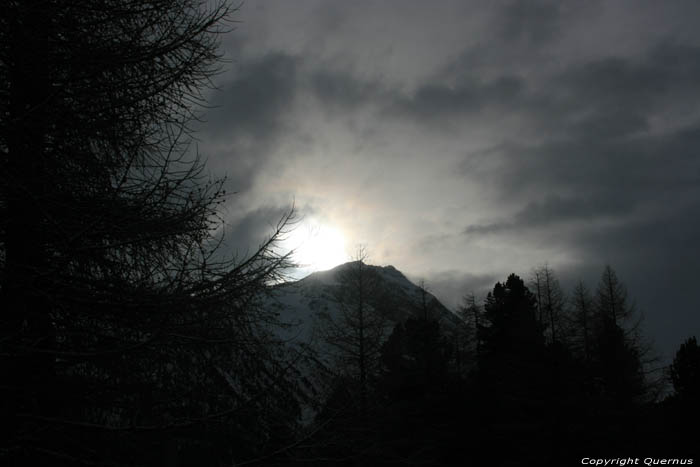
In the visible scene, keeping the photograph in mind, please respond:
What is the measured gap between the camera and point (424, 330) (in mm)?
23781

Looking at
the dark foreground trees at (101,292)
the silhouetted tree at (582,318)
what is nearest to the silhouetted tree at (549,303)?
the silhouetted tree at (582,318)

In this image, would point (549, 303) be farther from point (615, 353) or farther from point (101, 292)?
point (101, 292)

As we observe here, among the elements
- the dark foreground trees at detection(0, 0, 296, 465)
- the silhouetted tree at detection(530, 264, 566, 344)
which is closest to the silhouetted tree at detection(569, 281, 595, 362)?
the silhouetted tree at detection(530, 264, 566, 344)

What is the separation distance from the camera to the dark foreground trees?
2963 millimetres

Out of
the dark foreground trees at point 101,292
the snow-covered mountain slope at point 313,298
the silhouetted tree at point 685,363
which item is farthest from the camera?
the silhouetted tree at point 685,363

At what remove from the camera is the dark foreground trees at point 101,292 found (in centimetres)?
296

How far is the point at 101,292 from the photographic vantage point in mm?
3236

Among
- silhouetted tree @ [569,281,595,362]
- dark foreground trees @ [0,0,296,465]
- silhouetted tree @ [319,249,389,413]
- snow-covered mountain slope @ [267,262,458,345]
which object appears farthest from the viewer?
silhouetted tree @ [569,281,595,362]

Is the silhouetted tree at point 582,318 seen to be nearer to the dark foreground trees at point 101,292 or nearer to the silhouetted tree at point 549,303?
the silhouetted tree at point 549,303

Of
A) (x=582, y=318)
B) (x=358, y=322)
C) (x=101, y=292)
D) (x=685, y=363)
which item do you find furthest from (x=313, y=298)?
(x=582, y=318)

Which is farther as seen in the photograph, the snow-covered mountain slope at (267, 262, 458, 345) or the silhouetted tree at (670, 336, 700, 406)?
the silhouetted tree at (670, 336, 700, 406)

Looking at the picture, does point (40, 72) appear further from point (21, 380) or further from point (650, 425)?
point (650, 425)

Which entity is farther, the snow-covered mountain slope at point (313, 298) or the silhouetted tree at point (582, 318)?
the silhouetted tree at point (582, 318)

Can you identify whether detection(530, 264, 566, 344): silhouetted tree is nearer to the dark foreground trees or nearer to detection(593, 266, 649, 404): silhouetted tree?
detection(593, 266, 649, 404): silhouetted tree
